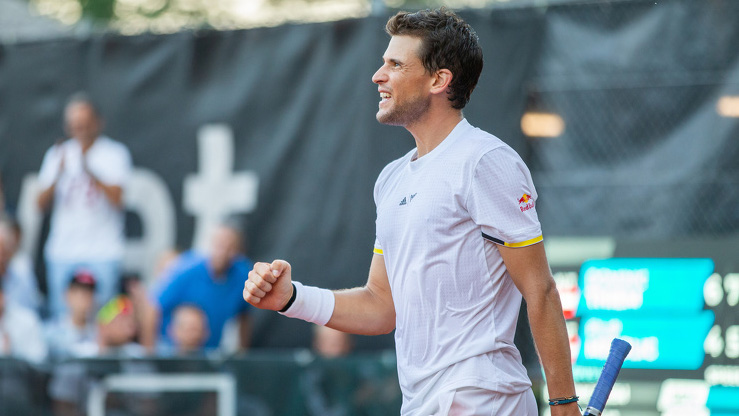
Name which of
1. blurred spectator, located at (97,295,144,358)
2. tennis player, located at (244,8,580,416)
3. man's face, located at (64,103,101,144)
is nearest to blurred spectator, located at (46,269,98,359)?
blurred spectator, located at (97,295,144,358)

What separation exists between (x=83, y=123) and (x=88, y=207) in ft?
2.32

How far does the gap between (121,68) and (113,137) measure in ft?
1.97

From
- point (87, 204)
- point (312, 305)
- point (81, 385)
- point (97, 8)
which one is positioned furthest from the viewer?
point (97, 8)

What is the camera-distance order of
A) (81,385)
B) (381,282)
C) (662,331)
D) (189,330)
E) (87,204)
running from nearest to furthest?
(381,282)
(662,331)
(81,385)
(189,330)
(87,204)

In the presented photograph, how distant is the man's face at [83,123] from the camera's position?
327 inches

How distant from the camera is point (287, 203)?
791 cm

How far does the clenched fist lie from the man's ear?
2.50 feet

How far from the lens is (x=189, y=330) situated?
7469 millimetres

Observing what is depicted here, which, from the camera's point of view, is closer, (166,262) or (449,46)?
(449,46)

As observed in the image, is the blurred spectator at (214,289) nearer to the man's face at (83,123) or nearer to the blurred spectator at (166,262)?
the blurred spectator at (166,262)

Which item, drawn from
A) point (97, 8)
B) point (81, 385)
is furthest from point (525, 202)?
point (97, 8)

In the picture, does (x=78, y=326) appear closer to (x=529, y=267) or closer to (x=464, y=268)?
(x=464, y=268)

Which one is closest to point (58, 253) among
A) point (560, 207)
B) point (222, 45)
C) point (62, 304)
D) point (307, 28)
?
point (62, 304)

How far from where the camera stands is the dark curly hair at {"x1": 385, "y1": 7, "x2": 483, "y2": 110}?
3271 millimetres
